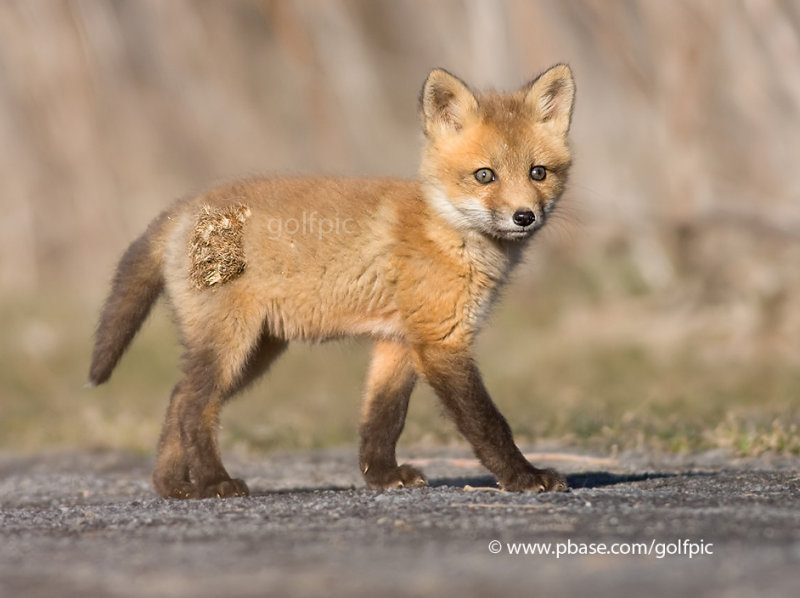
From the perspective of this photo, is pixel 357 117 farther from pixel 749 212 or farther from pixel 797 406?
pixel 797 406

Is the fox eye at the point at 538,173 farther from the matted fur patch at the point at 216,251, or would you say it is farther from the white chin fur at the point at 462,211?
the matted fur patch at the point at 216,251

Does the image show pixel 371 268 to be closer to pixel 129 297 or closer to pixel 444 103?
pixel 444 103

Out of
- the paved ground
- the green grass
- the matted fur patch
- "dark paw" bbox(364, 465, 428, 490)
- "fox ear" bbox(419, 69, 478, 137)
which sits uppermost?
"fox ear" bbox(419, 69, 478, 137)

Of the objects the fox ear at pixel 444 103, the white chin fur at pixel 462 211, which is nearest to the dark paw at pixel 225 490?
the white chin fur at pixel 462 211

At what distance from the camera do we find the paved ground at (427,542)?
3350 mm

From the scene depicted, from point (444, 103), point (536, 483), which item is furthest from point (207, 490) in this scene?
point (444, 103)

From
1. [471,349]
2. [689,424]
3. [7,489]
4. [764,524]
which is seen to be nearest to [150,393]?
[7,489]

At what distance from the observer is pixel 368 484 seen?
6230mm

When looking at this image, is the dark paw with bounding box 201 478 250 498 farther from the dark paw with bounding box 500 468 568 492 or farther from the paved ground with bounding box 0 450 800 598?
the dark paw with bounding box 500 468 568 492

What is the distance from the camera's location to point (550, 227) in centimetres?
687

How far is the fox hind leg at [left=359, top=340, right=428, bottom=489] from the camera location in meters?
6.16

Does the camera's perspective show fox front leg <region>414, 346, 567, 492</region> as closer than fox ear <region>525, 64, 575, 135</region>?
Yes

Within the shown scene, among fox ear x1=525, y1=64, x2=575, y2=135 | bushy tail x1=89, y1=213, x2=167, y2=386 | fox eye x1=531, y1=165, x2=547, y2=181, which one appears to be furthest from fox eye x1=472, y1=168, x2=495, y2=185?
bushy tail x1=89, y1=213, x2=167, y2=386

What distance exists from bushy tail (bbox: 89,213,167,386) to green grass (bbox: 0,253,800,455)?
32.9 inches
